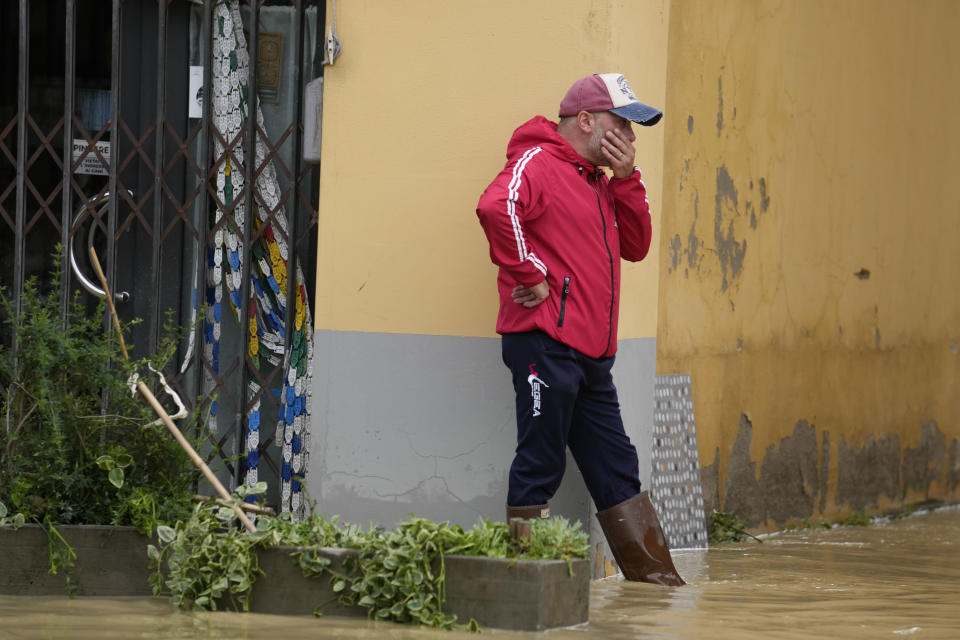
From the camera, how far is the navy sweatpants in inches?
196

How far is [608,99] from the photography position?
5062 millimetres

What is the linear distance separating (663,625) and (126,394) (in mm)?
2035

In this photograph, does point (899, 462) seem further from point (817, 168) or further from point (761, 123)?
point (761, 123)

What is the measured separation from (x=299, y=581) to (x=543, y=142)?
1.88 metres

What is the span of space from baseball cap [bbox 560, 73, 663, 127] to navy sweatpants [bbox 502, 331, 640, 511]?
34.8 inches

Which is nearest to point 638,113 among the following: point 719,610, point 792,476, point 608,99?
point 608,99

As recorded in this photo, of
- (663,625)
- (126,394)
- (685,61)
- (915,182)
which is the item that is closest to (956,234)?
(915,182)

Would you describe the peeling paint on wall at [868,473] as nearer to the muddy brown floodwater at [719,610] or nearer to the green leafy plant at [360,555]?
the muddy brown floodwater at [719,610]

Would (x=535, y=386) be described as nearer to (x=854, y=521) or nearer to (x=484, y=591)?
(x=484, y=591)

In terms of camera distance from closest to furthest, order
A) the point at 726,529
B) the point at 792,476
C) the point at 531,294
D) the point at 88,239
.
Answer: the point at 531,294 < the point at 88,239 < the point at 726,529 < the point at 792,476

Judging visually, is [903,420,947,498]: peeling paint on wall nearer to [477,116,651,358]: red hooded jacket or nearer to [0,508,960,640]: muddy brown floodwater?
[0,508,960,640]: muddy brown floodwater

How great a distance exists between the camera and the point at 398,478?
5617mm

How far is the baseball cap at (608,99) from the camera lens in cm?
505

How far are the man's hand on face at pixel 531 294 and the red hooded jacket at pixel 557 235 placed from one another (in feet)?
0.11
